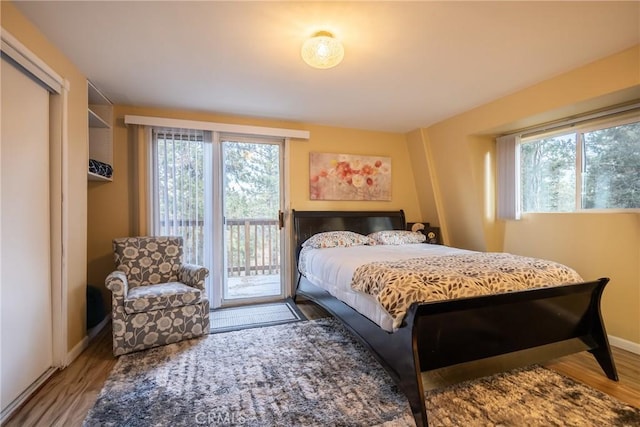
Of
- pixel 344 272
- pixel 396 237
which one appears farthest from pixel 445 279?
pixel 396 237

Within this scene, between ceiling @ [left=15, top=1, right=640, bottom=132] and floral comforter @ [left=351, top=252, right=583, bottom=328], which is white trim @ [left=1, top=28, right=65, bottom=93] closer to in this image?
ceiling @ [left=15, top=1, right=640, bottom=132]

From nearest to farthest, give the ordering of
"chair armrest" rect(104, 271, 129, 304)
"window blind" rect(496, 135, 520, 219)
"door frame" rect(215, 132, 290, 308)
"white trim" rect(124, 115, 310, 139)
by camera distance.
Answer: "chair armrest" rect(104, 271, 129, 304) < "white trim" rect(124, 115, 310, 139) < "window blind" rect(496, 135, 520, 219) < "door frame" rect(215, 132, 290, 308)

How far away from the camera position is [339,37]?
1.96 meters

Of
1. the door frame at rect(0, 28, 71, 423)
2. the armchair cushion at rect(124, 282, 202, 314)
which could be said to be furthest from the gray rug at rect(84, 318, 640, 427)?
the door frame at rect(0, 28, 71, 423)

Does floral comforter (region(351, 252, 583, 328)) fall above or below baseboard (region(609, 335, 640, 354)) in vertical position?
above

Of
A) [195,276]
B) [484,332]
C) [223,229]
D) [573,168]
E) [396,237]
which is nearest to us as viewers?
[484,332]

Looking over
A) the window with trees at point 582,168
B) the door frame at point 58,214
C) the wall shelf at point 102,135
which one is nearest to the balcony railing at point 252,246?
the wall shelf at point 102,135

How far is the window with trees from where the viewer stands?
2480 millimetres

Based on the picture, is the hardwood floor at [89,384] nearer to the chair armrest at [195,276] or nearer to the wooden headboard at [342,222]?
the chair armrest at [195,276]

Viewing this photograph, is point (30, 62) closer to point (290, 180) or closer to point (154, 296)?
point (154, 296)

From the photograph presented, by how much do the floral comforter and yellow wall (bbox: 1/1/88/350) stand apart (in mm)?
2236

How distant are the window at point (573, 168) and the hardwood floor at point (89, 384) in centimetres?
137

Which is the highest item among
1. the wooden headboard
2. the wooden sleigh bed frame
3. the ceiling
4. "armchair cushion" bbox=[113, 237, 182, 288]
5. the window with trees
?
the ceiling

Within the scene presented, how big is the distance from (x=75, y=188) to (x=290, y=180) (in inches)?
87.2
